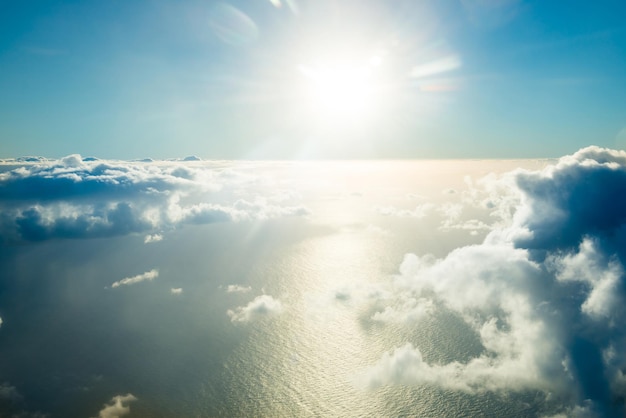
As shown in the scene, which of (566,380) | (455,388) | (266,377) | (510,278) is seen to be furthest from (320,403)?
(510,278)

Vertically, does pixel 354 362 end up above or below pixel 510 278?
below

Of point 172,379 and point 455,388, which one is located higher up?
point 172,379

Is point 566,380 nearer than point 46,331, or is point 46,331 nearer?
point 566,380

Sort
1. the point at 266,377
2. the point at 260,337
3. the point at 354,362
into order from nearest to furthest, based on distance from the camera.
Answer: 1. the point at 266,377
2. the point at 354,362
3. the point at 260,337

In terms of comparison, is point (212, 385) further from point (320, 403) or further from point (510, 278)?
point (510, 278)

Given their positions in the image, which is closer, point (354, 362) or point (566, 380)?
point (566, 380)

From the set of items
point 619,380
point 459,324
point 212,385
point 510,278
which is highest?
point 510,278

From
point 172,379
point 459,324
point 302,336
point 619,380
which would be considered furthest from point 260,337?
point 619,380

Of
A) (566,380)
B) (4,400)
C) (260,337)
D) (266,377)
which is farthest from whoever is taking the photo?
(260,337)

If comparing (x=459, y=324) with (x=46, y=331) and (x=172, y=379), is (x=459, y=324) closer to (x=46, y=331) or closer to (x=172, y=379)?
(x=172, y=379)
